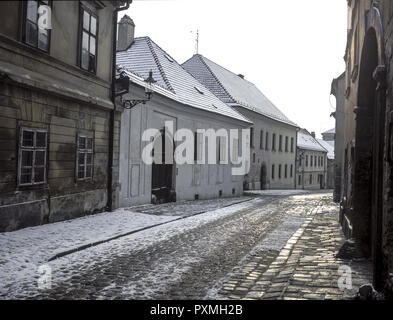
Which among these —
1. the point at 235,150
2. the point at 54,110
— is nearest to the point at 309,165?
the point at 235,150

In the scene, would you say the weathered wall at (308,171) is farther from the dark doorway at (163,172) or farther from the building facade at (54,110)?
the building facade at (54,110)

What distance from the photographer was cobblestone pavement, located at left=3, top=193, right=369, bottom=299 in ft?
17.2

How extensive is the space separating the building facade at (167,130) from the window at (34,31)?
10236 millimetres

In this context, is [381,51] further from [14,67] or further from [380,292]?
[14,67]

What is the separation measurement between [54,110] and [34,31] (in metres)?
5.11

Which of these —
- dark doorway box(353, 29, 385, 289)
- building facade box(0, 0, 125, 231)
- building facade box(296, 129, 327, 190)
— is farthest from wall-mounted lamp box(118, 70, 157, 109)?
building facade box(296, 129, 327, 190)

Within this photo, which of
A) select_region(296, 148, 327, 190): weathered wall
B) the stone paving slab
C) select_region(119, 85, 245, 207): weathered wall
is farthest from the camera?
select_region(296, 148, 327, 190): weathered wall

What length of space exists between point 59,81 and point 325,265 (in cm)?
483

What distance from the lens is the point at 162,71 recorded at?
1906cm

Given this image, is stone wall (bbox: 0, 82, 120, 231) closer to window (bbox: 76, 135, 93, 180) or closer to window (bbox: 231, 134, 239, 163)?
window (bbox: 76, 135, 93, 180)

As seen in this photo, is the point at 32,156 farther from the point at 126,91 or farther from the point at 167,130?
the point at 167,130

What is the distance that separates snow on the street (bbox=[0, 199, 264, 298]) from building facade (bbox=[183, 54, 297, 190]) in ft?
67.0

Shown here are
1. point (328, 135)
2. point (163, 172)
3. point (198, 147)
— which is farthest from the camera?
point (328, 135)
